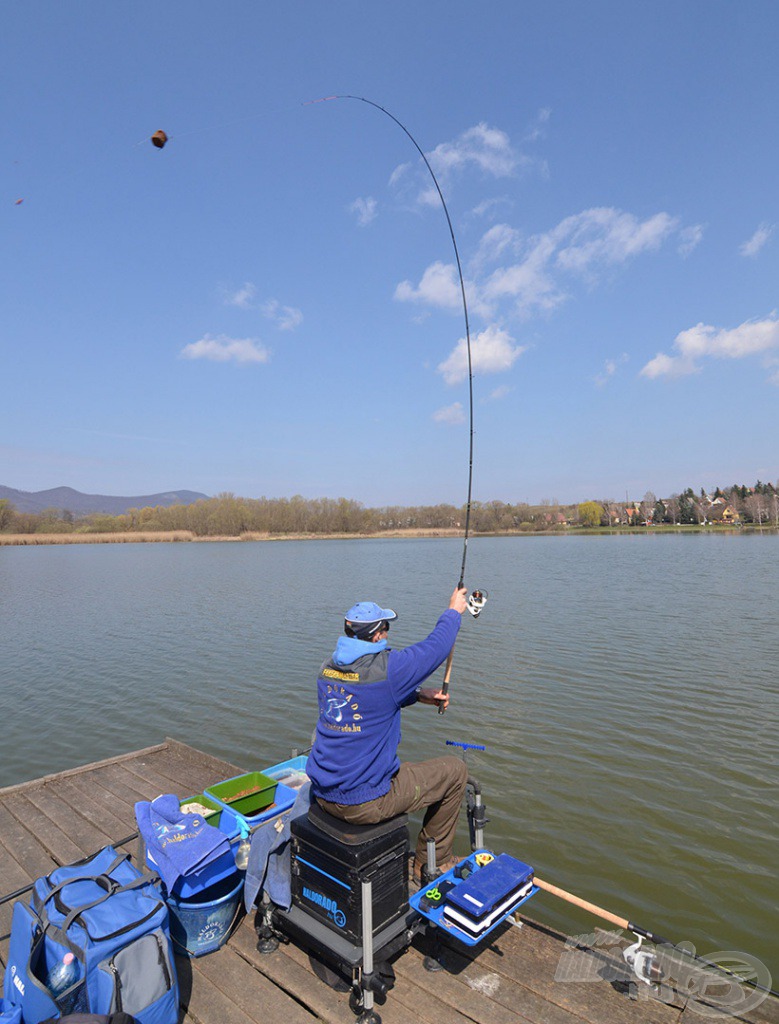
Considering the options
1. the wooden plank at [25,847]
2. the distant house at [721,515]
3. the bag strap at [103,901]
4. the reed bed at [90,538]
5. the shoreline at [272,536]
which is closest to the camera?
the bag strap at [103,901]

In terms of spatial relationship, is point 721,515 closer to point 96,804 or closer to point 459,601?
Result: point 459,601

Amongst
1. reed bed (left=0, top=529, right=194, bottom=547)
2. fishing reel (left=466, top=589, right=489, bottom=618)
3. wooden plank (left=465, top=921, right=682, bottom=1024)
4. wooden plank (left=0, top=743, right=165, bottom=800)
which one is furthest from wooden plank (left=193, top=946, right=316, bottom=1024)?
reed bed (left=0, top=529, right=194, bottom=547)

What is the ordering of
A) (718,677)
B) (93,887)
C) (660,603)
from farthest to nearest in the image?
1. (660,603)
2. (718,677)
3. (93,887)

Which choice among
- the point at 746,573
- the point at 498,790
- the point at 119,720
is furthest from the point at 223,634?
the point at 746,573

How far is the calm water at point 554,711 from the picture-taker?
5527 mm

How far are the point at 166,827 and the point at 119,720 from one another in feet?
24.3

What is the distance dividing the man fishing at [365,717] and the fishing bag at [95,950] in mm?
Result: 1030

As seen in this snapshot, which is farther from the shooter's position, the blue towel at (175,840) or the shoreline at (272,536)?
the shoreline at (272,536)

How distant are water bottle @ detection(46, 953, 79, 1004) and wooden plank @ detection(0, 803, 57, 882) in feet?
6.78

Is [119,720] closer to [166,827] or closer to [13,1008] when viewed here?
[166,827]

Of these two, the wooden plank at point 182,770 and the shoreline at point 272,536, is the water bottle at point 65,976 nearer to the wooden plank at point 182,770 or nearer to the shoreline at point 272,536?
the wooden plank at point 182,770

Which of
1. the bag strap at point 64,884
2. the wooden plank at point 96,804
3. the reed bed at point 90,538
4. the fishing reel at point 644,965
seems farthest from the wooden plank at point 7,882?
the reed bed at point 90,538

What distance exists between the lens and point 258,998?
310cm

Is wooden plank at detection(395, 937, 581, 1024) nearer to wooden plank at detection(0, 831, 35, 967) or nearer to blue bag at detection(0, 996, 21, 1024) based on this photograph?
blue bag at detection(0, 996, 21, 1024)
